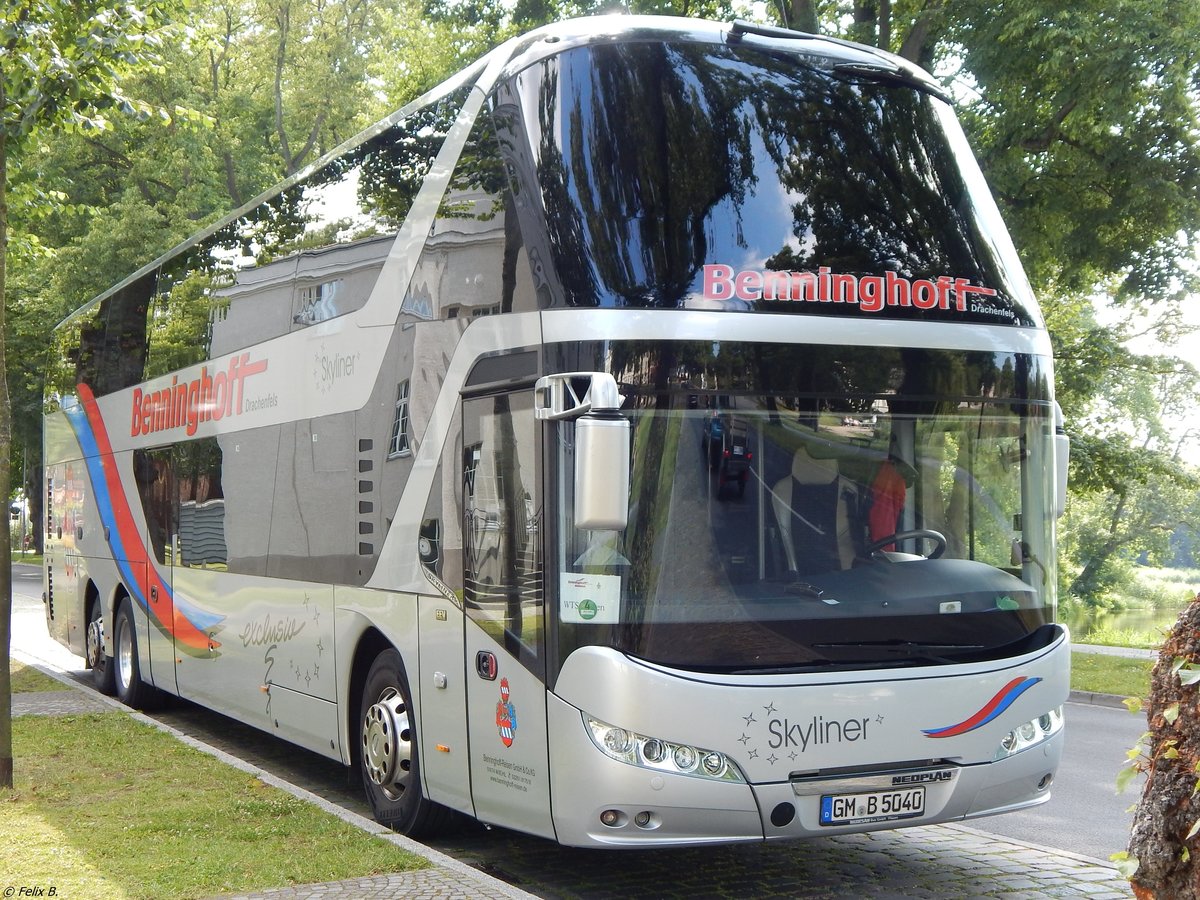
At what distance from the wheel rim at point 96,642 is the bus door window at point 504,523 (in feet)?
30.9

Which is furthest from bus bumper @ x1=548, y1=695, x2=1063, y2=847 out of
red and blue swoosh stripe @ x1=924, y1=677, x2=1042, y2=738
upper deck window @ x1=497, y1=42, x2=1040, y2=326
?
upper deck window @ x1=497, y1=42, x2=1040, y2=326

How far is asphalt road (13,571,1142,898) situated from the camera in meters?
7.25

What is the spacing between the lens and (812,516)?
6375 millimetres

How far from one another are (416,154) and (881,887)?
4.84m

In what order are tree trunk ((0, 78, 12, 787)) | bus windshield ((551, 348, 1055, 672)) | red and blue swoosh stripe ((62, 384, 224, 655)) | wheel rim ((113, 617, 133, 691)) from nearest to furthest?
bus windshield ((551, 348, 1055, 672)), tree trunk ((0, 78, 12, 787)), red and blue swoosh stripe ((62, 384, 224, 655)), wheel rim ((113, 617, 133, 691))

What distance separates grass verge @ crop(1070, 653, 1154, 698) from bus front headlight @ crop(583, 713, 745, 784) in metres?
8.99

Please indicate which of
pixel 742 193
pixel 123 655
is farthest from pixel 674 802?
pixel 123 655

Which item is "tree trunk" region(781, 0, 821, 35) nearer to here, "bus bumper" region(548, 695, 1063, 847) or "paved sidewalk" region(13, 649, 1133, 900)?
"paved sidewalk" region(13, 649, 1133, 900)

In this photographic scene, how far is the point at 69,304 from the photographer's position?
3831cm

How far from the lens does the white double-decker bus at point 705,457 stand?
612 centimetres

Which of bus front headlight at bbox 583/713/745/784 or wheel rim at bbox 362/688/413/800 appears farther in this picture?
wheel rim at bbox 362/688/413/800

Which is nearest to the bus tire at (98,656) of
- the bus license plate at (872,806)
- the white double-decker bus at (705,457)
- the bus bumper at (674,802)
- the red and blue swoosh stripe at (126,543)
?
the red and blue swoosh stripe at (126,543)

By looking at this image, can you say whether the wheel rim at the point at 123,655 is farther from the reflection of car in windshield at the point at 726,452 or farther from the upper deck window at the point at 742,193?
the reflection of car in windshield at the point at 726,452

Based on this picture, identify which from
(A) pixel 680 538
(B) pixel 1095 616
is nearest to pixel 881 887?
(A) pixel 680 538
